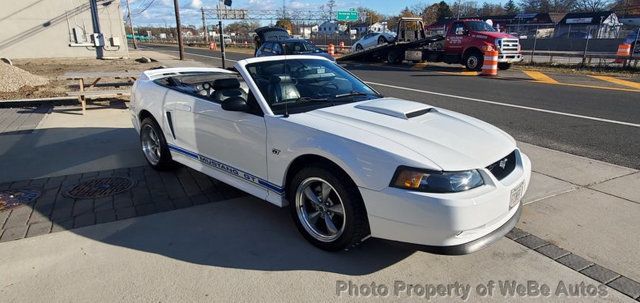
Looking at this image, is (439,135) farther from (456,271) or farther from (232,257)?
(232,257)

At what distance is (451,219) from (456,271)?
1.97ft

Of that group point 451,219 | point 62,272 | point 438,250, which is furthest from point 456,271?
point 62,272

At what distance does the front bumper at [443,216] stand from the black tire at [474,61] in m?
17.3

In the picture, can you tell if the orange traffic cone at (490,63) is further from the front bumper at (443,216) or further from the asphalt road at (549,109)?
the front bumper at (443,216)

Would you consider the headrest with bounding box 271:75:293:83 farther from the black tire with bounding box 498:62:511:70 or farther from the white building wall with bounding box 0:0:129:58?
the white building wall with bounding box 0:0:129:58

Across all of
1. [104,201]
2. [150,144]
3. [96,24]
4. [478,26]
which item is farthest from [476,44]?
[96,24]

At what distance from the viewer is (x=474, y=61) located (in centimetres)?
1891

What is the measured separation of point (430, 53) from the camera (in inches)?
831

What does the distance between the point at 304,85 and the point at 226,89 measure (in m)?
0.83

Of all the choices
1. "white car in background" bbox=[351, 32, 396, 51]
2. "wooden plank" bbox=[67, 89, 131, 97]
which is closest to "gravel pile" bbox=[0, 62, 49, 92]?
"wooden plank" bbox=[67, 89, 131, 97]

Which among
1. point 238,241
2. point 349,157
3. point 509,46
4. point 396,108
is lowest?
point 238,241

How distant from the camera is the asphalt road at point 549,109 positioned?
6402 mm

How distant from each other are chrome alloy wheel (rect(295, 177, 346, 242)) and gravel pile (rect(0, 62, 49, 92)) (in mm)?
11898

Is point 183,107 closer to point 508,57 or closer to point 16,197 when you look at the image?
point 16,197
